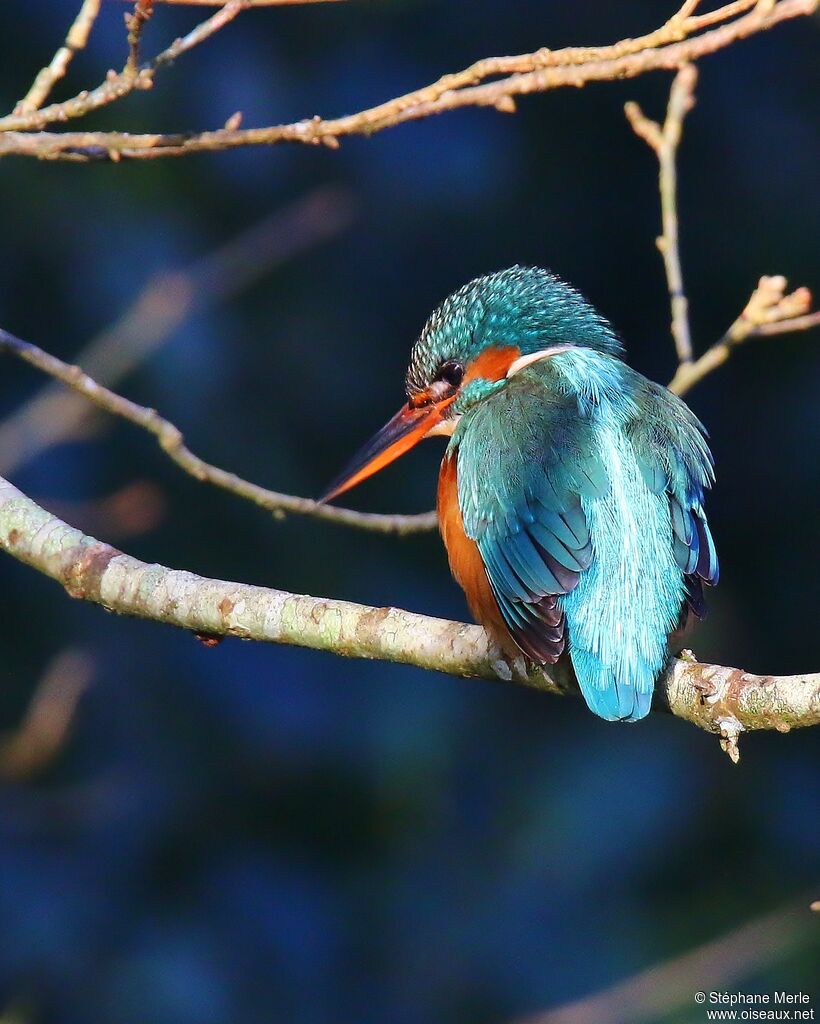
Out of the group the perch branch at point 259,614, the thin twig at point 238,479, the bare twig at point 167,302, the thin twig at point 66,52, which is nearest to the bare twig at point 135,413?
the thin twig at point 238,479


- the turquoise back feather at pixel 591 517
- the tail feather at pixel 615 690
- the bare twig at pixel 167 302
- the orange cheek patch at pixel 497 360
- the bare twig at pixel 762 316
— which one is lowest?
the tail feather at pixel 615 690

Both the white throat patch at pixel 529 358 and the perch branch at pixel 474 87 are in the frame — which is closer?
the perch branch at pixel 474 87

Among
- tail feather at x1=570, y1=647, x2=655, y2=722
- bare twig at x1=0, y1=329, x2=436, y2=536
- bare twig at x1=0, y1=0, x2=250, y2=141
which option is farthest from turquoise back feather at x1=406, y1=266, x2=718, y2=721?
bare twig at x1=0, y1=0, x2=250, y2=141

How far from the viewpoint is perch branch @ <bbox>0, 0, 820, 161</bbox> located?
4.94ft

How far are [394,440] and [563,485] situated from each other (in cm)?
56

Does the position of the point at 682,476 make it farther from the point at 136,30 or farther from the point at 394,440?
the point at 136,30

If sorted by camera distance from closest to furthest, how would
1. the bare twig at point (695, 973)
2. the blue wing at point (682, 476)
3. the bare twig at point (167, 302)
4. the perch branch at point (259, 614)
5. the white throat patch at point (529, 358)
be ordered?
1. the perch branch at point (259, 614)
2. the blue wing at point (682, 476)
3. the white throat patch at point (529, 358)
4. the bare twig at point (167, 302)
5. the bare twig at point (695, 973)

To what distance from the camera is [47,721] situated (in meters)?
3.67

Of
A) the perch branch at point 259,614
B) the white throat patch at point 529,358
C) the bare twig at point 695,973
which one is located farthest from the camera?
the bare twig at point 695,973

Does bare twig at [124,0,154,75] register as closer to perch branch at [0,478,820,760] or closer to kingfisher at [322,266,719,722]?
perch branch at [0,478,820,760]

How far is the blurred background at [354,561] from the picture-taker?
12.5 ft

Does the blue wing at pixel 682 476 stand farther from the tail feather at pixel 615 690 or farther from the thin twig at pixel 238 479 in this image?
→ the tail feather at pixel 615 690

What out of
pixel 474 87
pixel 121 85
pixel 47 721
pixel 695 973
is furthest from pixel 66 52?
pixel 695 973

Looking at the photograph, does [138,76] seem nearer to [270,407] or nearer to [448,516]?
[448,516]
